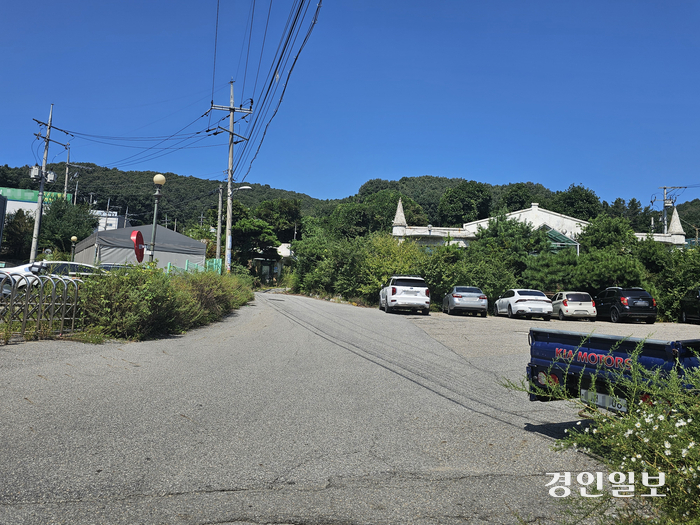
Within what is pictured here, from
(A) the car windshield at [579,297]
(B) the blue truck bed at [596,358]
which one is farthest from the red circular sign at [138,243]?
(A) the car windshield at [579,297]

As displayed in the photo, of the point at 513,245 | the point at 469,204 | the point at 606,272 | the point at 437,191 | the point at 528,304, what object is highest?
the point at 437,191

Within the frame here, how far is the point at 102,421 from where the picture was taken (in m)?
5.36

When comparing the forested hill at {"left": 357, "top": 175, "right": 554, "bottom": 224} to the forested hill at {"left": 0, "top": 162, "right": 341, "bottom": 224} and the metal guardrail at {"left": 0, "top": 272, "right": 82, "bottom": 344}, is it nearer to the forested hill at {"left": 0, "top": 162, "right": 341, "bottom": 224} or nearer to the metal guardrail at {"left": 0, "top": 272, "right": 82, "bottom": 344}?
the forested hill at {"left": 0, "top": 162, "right": 341, "bottom": 224}

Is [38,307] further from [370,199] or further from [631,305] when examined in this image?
[370,199]

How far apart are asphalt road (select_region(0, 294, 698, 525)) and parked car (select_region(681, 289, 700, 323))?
2030 cm

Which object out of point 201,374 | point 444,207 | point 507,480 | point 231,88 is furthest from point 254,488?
point 444,207

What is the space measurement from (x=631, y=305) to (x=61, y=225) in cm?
5196

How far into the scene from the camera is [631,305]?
74.0ft

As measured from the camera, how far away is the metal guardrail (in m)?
10.1

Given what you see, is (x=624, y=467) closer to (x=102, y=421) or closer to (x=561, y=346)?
(x=561, y=346)

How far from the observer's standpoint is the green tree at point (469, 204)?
7988 cm

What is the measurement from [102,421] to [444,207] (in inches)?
3189

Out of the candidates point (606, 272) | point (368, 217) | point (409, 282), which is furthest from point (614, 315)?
point (368, 217)

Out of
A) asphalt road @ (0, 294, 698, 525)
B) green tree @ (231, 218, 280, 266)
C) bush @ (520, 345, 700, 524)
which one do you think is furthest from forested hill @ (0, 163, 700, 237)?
bush @ (520, 345, 700, 524)
